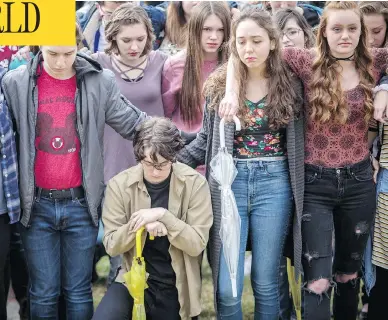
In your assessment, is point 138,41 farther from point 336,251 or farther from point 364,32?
point 336,251

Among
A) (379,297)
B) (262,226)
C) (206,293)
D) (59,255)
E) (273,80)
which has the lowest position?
(206,293)

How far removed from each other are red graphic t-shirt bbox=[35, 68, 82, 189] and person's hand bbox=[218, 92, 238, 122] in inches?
31.5

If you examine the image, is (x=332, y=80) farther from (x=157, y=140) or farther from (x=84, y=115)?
(x=84, y=115)

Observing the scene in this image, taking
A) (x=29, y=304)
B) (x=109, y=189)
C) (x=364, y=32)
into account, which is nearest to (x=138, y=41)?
(x=109, y=189)

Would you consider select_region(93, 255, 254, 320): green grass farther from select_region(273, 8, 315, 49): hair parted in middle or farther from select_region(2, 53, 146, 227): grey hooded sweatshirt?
select_region(273, 8, 315, 49): hair parted in middle

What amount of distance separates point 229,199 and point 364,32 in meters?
1.18

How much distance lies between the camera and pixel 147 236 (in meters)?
3.53

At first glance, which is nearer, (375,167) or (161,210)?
(161,210)

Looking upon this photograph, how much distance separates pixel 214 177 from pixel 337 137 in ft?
2.28

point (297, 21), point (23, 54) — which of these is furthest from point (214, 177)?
point (23, 54)

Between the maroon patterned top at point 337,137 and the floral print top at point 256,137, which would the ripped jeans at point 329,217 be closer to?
the maroon patterned top at point 337,137

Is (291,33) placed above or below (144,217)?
above

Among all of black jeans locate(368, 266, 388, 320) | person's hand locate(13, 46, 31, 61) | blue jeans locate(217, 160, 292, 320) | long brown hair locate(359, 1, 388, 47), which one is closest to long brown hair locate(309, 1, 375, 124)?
blue jeans locate(217, 160, 292, 320)

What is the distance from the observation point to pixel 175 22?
16.3 ft
